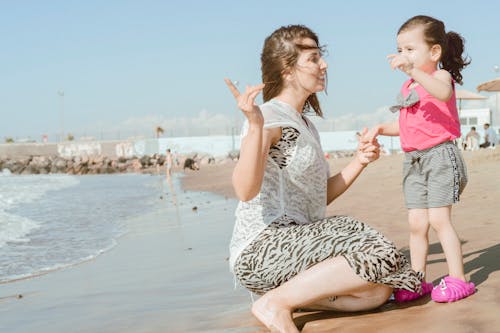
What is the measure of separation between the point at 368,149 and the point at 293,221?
0.64 meters

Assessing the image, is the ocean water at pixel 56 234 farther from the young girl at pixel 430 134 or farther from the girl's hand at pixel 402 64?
the girl's hand at pixel 402 64

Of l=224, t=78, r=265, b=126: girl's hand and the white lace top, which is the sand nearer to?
the white lace top

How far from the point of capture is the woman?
2.59 m

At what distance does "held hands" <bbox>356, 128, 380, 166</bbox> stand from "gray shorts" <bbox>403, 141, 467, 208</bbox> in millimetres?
207

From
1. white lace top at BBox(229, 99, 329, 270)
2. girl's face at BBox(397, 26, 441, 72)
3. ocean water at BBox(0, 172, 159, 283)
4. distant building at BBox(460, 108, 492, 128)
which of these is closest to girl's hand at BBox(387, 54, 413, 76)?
girl's face at BBox(397, 26, 441, 72)

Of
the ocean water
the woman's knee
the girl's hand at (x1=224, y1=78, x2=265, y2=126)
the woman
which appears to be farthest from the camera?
the ocean water

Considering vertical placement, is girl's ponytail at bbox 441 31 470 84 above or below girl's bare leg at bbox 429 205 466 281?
above

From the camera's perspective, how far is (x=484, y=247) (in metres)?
4.10

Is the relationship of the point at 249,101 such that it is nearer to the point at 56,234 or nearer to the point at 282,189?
the point at 282,189

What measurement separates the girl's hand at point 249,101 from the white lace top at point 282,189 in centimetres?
25

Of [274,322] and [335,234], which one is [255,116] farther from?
[274,322]

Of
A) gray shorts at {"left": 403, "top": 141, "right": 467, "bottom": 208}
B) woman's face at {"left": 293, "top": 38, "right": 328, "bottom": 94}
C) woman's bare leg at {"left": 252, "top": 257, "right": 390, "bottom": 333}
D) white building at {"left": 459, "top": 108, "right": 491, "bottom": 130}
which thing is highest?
woman's face at {"left": 293, "top": 38, "right": 328, "bottom": 94}

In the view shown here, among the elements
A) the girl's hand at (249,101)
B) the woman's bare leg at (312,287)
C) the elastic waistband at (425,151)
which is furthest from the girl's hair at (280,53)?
the woman's bare leg at (312,287)

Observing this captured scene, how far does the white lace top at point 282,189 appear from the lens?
2.81 m
